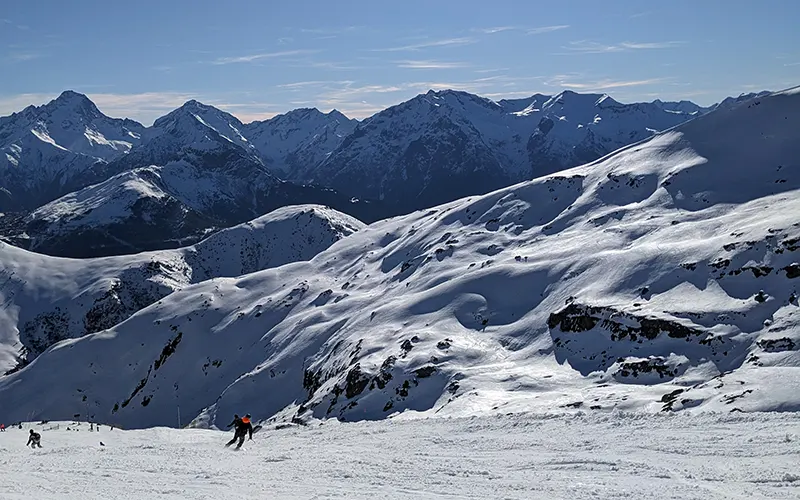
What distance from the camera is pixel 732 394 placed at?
96.0 ft

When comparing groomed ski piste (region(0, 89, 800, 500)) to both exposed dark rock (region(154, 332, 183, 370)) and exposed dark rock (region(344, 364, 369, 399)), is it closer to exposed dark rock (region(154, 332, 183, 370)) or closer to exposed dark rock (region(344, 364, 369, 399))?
exposed dark rock (region(344, 364, 369, 399))

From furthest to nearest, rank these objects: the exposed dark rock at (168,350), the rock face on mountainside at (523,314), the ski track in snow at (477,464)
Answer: the exposed dark rock at (168,350), the rock face on mountainside at (523,314), the ski track in snow at (477,464)

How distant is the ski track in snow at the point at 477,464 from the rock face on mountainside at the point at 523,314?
287 inches

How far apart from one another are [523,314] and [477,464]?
137 ft

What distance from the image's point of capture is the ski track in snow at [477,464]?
17.1 metres

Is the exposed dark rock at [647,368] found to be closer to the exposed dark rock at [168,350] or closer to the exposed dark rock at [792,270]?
the exposed dark rock at [792,270]

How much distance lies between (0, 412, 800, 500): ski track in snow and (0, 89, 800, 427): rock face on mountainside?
23.9ft

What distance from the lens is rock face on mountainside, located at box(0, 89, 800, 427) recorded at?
43.7 metres

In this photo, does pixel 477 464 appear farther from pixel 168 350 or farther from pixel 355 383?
pixel 168 350

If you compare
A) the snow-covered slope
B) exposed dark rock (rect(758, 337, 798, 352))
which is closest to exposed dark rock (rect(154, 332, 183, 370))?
the snow-covered slope

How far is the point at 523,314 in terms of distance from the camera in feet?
201

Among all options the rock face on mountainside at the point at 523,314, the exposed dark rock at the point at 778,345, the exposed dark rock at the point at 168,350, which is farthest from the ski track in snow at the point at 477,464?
the exposed dark rock at the point at 168,350

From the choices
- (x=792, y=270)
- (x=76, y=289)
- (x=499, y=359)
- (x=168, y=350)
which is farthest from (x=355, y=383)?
(x=76, y=289)

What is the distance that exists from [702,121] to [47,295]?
500 feet
